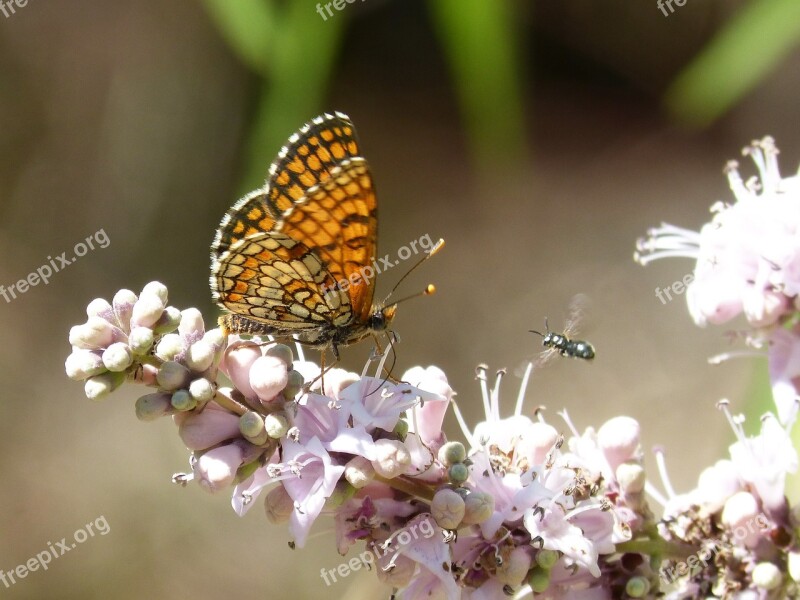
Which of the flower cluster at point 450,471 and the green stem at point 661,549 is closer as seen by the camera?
the flower cluster at point 450,471

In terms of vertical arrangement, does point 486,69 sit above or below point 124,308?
above

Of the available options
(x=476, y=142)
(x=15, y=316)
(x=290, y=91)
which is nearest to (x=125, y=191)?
(x=15, y=316)

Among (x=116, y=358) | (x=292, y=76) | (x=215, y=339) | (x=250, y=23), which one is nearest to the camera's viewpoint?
(x=116, y=358)

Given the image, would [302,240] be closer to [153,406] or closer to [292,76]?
[153,406]

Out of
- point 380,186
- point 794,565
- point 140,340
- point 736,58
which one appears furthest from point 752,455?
point 380,186

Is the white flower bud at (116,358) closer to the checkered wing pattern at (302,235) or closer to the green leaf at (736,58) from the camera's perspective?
the checkered wing pattern at (302,235)

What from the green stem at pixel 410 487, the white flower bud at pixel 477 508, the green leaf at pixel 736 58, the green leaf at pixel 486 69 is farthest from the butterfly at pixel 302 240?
the green leaf at pixel 736 58
